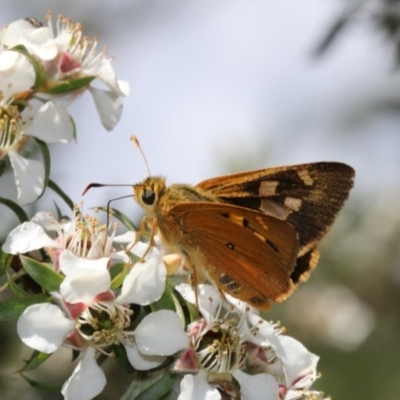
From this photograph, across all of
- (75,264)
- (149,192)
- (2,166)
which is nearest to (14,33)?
(2,166)

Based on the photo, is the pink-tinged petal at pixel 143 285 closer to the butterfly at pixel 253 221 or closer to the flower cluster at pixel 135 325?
the flower cluster at pixel 135 325

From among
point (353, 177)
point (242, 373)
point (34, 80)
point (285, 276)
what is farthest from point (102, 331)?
point (353, 177)

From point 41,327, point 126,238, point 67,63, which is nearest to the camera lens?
point 41,327

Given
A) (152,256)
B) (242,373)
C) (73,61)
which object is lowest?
(242,373)

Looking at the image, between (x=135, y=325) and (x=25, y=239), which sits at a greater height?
(x=25, y=239)

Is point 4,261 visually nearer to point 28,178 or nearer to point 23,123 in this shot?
point 28,178

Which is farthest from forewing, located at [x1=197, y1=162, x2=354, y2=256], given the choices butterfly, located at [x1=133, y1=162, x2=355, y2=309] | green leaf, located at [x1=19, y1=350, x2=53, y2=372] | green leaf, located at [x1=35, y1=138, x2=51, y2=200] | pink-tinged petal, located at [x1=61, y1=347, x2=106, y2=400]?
green leaf, located at [x1=19, y1=350, x2=53, y2=372]

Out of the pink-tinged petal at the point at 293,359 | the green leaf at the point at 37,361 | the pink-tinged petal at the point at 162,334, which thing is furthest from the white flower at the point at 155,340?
the pink-tinged petal at the point at 293,359

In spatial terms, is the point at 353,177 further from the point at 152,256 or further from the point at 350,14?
the point at 350,14
